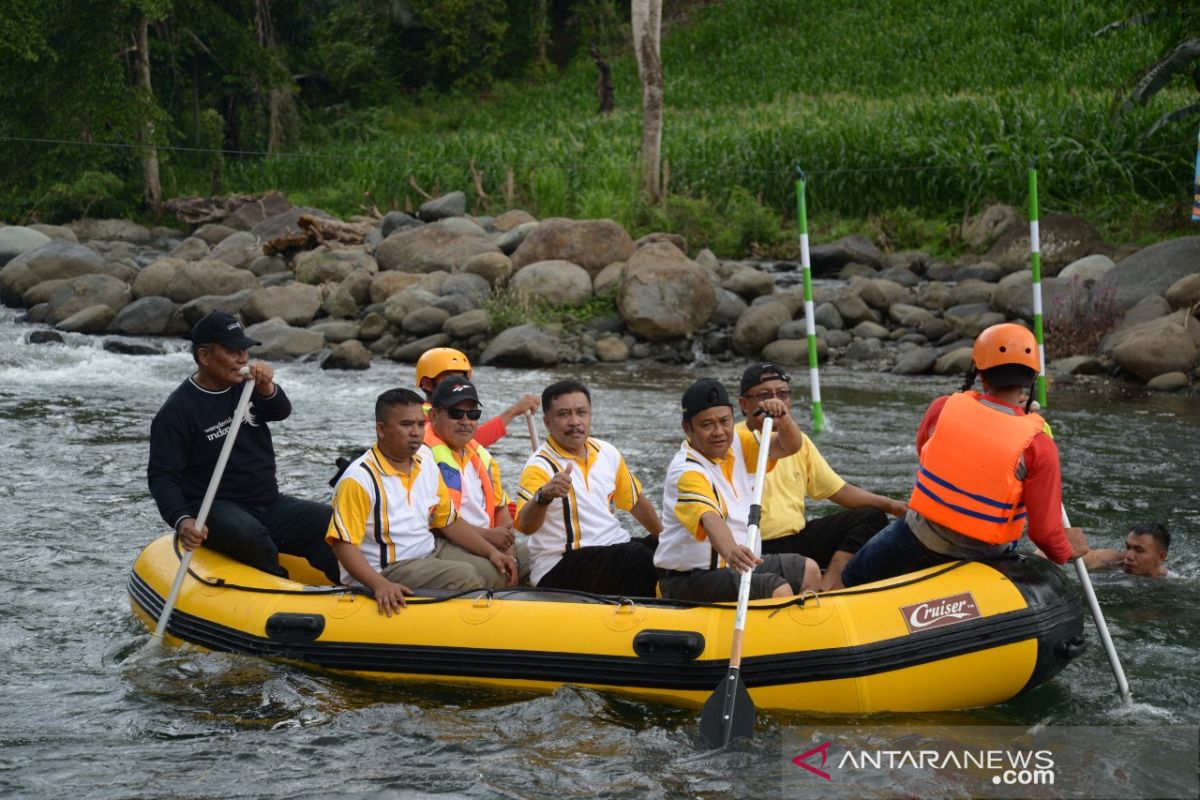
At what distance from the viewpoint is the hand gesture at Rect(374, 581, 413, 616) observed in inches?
210

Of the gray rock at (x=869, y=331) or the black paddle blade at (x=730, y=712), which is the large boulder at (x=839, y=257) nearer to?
the gray rock at (x=869, y=331)

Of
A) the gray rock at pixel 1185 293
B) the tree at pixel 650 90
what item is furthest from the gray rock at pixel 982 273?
the tree at pixel 650 90

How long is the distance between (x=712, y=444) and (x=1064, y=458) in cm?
543

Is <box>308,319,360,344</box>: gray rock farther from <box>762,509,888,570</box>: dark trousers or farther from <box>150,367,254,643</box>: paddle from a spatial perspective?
<box>762,509,888,570</box>: dark trousers

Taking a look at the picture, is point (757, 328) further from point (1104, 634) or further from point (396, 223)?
point (1104, 634)

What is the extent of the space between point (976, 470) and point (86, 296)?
49.7 ft

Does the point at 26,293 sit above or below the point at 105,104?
below

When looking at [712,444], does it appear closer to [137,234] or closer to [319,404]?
[319,404]

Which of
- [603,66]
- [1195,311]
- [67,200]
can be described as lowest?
[1195,311]

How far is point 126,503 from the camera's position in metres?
8.95

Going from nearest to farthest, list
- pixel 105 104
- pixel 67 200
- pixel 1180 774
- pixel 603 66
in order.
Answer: pixel 1180 774
pixel 105 104
pixel 67 200
pixel 603 66

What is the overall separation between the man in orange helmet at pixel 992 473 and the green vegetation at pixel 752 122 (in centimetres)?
1143

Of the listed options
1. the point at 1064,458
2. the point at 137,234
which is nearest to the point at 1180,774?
the point at 1064,458

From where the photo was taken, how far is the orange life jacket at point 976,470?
4727 mm
